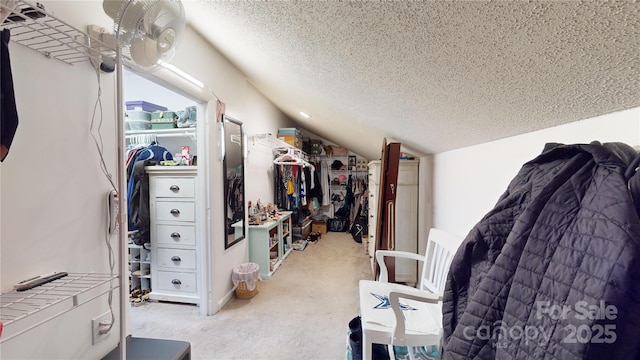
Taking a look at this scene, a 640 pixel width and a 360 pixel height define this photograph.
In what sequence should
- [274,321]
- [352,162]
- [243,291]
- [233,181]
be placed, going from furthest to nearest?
[352,162] → [233,181] → [243,291] → [274,321]

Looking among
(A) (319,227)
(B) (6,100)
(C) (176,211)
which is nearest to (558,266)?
(B) (6,100)

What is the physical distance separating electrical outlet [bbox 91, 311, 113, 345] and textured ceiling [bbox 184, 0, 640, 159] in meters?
1.71

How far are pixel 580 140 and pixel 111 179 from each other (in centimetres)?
203

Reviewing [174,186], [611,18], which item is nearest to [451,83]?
[611,18]

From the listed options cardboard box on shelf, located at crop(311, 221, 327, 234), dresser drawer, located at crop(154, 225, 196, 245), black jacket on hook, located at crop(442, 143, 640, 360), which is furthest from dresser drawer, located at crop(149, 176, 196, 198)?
cardboard box on shelf, located at crop(311, 221, 327, 234)

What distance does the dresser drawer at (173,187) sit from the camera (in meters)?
2.54

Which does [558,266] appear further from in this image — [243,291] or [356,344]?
[243,291]

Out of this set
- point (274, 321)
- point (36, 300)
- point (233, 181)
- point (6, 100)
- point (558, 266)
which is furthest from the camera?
point (233, 181)

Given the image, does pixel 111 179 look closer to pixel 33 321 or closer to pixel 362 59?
pixel 33 321

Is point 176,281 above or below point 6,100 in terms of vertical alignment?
below

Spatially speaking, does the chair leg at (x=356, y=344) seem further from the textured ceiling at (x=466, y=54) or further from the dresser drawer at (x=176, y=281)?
the dresser drawer at (x=176, y=281)

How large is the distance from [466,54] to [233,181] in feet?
8.27

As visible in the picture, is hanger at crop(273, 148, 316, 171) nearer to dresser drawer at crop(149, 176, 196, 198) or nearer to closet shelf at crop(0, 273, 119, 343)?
dresser drawer at crop(149, 176, 196, 198)

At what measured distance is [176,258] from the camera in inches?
101
